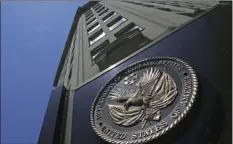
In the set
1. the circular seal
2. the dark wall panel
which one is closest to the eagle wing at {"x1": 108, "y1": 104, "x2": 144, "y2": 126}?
the circular seal

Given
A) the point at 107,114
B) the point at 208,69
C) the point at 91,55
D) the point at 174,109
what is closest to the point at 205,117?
the point at 174,109

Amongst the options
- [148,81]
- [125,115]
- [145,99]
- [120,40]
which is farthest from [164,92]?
[120,40]

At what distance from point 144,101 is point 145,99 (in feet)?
0.17

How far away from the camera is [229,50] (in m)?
6.62

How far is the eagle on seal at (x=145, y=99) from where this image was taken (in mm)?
6668

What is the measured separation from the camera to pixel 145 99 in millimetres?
7031

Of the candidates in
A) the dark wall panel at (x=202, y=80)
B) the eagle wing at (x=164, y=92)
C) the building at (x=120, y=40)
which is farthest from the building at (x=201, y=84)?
the eagle wing at (x=164, y=92)

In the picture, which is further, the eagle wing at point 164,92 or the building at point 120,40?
the building at point 120,40

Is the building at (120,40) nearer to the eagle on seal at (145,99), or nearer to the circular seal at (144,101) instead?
the circular seal at (144,101)

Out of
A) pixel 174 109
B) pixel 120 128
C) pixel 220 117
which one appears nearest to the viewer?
pixel 220 117

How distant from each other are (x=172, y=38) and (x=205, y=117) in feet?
9.49

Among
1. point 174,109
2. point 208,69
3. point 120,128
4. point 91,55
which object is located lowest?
point 91,55

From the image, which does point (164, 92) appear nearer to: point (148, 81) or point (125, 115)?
point (148, 81)

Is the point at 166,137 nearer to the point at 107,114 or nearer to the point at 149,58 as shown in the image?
the point at 107,114
